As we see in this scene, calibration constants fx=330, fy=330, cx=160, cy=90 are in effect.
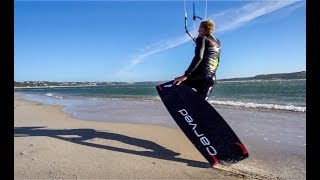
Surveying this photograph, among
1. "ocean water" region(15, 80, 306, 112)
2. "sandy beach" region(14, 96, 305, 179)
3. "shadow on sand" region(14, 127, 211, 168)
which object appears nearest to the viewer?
"sandy beach" region(14, 96, 305, 179)

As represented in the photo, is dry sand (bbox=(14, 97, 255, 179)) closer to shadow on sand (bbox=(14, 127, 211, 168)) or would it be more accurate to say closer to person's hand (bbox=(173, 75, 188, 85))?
shadow on sand (bbox=(14, 127, 211, 168))

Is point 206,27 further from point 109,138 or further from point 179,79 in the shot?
point 109,138

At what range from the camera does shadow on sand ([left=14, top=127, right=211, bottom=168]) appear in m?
4.20

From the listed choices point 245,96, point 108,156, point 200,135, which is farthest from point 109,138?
point 245,96

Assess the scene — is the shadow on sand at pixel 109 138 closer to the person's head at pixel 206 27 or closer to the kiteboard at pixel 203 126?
the kiteboard at pixel 203 126

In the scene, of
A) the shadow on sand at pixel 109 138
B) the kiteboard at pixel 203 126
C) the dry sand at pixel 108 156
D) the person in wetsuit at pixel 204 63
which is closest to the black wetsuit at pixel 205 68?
the person in wetsuit at pixel 204 63

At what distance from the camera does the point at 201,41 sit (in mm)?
4387

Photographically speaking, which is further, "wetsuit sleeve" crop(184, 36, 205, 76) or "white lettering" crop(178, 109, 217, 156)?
"wetsuit sleeve" crop(184, 36, 205, 76)

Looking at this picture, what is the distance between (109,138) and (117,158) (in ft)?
4.63

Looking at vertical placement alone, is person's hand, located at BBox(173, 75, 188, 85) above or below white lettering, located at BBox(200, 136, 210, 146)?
above

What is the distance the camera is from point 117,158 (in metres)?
4.05

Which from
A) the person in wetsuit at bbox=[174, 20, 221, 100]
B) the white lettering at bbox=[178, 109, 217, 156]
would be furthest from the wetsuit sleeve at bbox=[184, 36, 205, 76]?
the white lettering at bbox=[178, 109, 217, 156]
